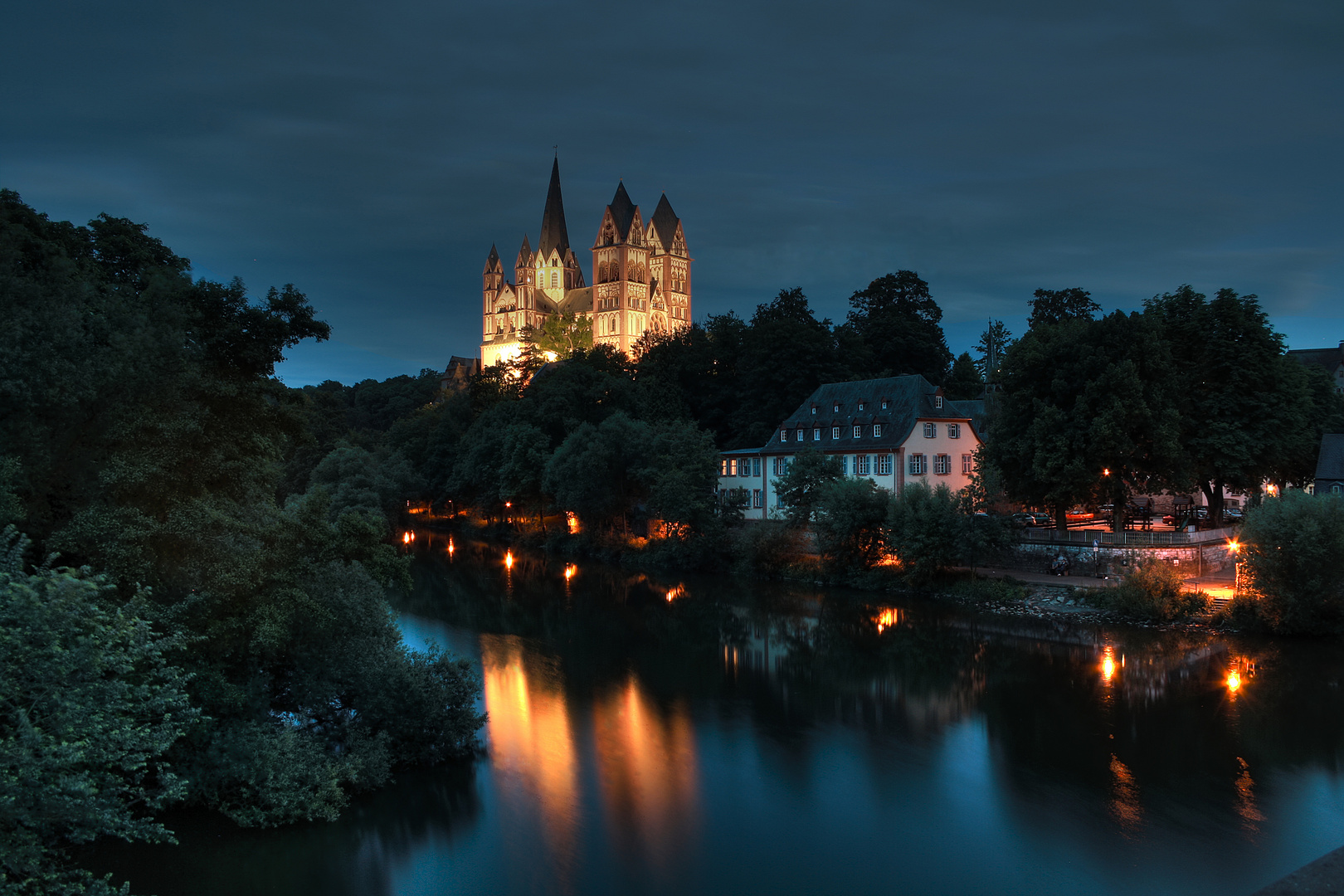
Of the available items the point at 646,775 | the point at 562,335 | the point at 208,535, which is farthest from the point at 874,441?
the point at 562,335

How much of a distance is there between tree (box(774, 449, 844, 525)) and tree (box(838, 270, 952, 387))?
20460mm

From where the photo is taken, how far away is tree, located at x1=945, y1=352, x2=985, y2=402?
6894 cm

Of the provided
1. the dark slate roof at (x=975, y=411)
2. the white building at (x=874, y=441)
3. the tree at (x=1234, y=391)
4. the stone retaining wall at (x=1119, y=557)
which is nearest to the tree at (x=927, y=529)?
the stone retaining wall at (x=1119, y=557)

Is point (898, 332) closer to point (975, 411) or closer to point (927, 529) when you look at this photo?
point (975, 411)

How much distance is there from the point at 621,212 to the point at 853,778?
4715 inches

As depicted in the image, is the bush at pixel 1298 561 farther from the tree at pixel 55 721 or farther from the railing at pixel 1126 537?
the tree at pixel 55 721

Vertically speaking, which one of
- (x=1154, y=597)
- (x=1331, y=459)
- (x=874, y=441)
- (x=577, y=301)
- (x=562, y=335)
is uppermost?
(x=577, y=301)

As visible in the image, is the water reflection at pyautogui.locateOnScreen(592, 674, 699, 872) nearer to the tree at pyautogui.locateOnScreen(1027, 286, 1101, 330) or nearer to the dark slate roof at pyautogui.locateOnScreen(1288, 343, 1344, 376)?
the tree at pyautogui.locateOnScreen(1027, 286, 1101, 330)

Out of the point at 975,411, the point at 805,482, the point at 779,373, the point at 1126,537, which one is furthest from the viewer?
the point at 779,373

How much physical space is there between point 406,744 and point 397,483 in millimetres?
49292

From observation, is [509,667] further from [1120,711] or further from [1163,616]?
[1163,616]

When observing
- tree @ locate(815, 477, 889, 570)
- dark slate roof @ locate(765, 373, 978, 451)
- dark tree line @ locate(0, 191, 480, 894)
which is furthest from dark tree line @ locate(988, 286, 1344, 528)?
dark tree line @ locate(0, 191, 480, 894)

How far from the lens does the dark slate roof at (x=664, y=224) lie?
136m

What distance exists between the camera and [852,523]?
40.7m
